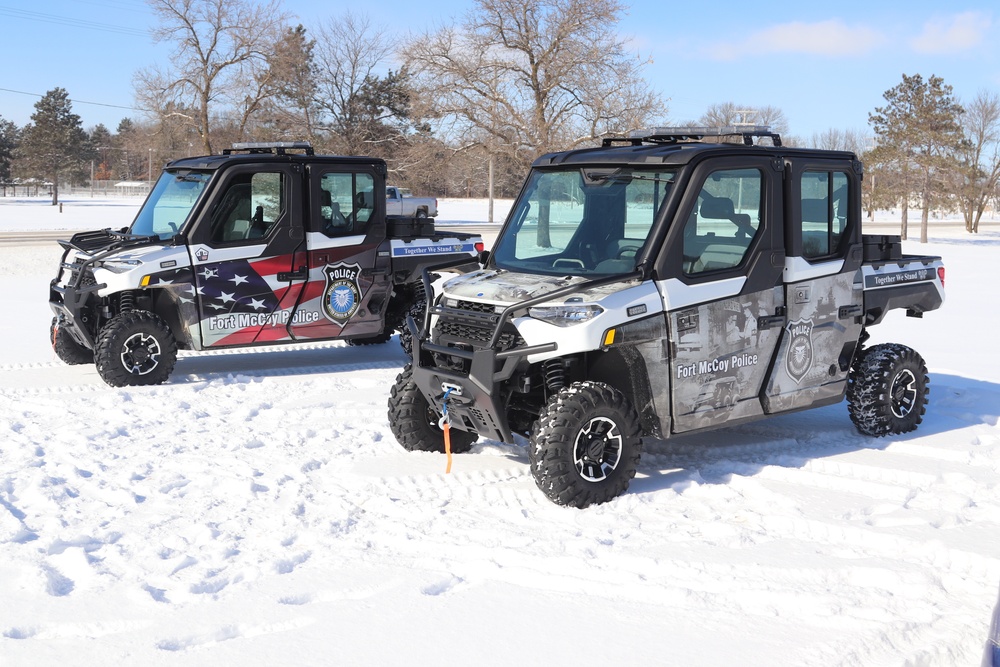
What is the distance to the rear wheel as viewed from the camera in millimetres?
10023

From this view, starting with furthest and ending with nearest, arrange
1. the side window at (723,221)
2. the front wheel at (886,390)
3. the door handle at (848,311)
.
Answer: the front wheel at (886,390)
the door handle at (848,311)
the side window at (723,221)

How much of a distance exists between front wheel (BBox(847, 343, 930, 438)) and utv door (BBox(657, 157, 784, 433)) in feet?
3.74

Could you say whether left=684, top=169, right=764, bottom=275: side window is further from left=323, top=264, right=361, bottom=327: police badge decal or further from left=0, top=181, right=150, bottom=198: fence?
left=0, top=181, right=150, bottom=198: fence

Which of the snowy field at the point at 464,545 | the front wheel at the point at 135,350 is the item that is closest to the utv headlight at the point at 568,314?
the snowy field at the point at 464,545

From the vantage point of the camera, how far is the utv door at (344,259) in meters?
9.93

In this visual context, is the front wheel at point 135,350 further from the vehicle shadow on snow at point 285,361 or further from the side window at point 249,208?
the side window at point 249,208

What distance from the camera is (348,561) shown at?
4.99m

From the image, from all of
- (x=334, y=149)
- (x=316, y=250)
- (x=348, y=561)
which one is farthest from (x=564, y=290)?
(x=334, y=149)

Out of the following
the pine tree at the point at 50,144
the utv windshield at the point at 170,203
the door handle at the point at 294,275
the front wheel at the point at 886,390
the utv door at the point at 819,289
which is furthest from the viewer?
the pine tree at the point at 50,144

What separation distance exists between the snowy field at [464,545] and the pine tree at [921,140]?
125 feet

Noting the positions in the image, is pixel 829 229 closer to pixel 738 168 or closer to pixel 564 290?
pixel 738 168

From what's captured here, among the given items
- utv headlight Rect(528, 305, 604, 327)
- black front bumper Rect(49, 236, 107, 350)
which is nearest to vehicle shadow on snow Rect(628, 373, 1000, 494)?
utv headlight Rect(528, 305, 604, 327)

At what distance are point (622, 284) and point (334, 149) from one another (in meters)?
29.4

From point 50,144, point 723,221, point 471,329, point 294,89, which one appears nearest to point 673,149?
point 723,221
